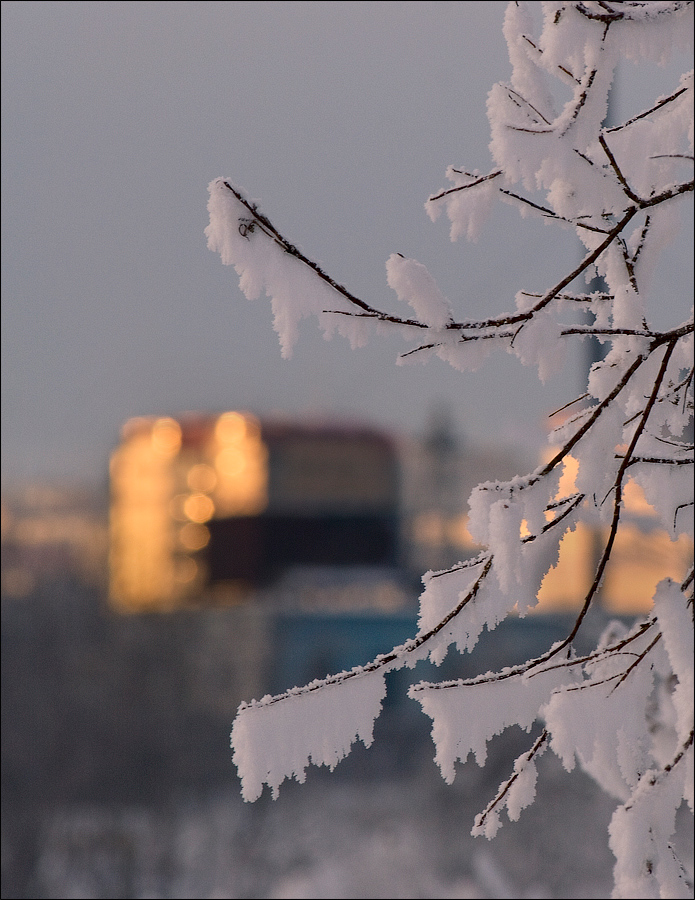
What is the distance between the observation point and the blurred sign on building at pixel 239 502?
2047 centimetres

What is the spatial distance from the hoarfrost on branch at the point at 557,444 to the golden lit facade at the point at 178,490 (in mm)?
18950

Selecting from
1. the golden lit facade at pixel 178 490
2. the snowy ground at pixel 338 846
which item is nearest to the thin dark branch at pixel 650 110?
the snowy ground at pixel 338 846

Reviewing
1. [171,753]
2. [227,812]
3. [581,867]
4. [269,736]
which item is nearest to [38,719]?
[171,753]

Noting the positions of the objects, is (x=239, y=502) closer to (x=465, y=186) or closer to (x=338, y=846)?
(x=338, y=846)

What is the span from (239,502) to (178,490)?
2.03 m

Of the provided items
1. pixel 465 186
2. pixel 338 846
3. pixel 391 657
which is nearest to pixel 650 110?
pixel 465 186

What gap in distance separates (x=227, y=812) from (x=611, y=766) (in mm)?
14629

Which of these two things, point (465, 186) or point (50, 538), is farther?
point (50, 538)

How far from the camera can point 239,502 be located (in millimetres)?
21875

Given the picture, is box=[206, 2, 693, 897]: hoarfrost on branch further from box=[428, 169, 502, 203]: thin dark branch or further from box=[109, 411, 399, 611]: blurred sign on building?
box=[109, 411, 399, 611]: blurred sign on building

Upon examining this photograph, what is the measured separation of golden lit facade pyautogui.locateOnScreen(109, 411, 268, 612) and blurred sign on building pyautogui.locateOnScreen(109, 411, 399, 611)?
0.03m

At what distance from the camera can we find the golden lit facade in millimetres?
20078

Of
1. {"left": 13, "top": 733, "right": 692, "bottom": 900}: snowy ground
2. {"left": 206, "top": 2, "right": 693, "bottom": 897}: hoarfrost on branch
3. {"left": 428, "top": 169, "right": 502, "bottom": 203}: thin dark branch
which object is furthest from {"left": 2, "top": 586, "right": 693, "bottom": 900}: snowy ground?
{"left": 428, "top": 169, "right": 502, "bottom": 203}: thin dark branch

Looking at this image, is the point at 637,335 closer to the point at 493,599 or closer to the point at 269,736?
the point at 493,599
